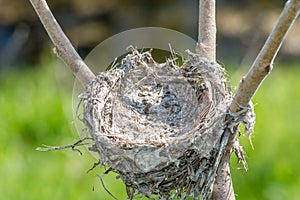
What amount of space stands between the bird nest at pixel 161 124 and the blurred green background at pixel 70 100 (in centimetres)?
142

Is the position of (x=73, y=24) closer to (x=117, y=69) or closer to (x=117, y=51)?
(x=117, y=51)

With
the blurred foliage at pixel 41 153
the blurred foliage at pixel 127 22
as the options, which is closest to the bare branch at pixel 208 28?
the blurred foliage at pixel 41 153

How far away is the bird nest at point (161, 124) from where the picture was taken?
4.50 feet

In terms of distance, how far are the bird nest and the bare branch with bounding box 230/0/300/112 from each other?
92 mm

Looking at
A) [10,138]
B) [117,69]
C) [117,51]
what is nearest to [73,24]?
[117,51]

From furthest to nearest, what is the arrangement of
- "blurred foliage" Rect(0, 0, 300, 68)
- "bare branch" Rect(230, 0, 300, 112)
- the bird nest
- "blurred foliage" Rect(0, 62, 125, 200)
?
"blurred foliage" Rect(0, 0, 300, 68) < "blurred foliage" Rect(0, 62, 125, 200) < the bird nest < "bare branch" Rect(230, 0, 300, 112)

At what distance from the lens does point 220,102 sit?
140 centimetres

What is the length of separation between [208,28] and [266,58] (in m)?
0.32

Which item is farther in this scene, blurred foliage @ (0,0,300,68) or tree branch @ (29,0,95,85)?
blurred foliage @ (0,0,300,68)

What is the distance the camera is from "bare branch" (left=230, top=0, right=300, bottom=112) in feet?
3.58

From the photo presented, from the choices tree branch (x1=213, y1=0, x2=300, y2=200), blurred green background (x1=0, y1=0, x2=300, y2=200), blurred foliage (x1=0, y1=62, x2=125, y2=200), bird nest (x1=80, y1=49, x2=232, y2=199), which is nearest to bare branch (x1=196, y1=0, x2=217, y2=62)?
bird nest (x1=80, y1=49, x2=232, y2=199)

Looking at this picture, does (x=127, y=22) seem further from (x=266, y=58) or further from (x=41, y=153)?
(x=266, y=58)

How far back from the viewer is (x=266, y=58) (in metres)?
1.16

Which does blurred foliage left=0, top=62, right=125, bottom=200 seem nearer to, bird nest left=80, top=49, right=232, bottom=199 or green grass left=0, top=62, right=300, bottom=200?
green grass left=0, top=62, right=300, bottom=200
